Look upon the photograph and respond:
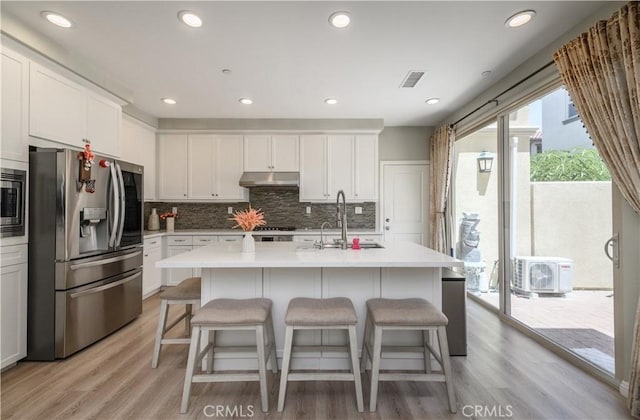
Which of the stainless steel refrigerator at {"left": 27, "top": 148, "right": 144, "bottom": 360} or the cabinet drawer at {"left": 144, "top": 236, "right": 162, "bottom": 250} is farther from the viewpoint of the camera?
the cabinet drawer at {"left": 144, "top": 236, "right": 162, "bottom": 250}

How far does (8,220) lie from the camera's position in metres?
2.15

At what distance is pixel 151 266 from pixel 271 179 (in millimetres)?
2007

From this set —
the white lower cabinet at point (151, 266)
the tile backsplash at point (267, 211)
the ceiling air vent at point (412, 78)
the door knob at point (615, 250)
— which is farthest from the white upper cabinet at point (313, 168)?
the door knob at point (615, 250)

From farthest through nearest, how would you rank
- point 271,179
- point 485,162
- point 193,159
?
point 193,159 → point 271,179 → point 485,162

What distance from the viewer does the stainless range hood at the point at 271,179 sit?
4.44 meters

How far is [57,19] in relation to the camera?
2.20 meters

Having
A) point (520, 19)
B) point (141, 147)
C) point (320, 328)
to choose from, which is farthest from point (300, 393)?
point (141, 147)

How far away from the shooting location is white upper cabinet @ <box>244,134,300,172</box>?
471 cm

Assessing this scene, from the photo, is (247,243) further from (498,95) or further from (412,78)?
(498,95)

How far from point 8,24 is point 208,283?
229 cm

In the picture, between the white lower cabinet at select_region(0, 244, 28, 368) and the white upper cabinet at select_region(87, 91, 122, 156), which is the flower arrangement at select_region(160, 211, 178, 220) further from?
the white lower cabinet at select_region(0, 244, 28, 368)

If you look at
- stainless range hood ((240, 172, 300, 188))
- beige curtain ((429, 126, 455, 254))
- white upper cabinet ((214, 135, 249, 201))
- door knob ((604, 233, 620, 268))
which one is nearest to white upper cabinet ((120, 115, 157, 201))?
white upper cabinet ((214, 135, 249, 201))

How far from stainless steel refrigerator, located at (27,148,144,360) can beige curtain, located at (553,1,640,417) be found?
3671 millimetres

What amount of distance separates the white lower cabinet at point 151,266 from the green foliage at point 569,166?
438 cm
